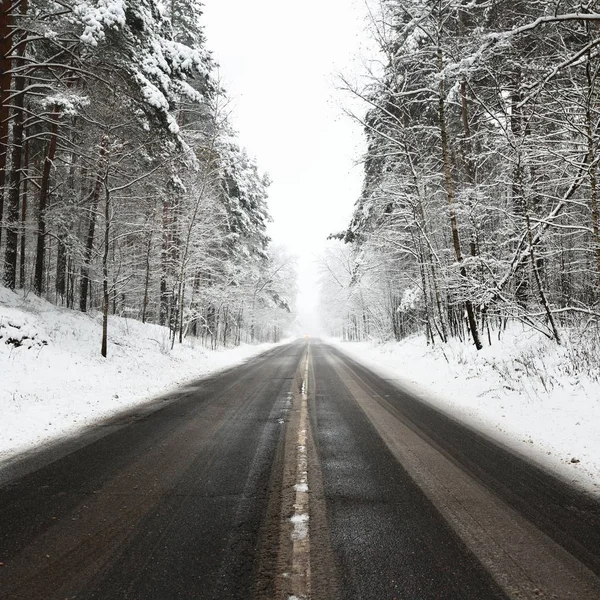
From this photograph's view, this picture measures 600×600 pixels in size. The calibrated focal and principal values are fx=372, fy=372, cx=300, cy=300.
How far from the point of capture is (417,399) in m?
8.91

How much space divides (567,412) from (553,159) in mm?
5773

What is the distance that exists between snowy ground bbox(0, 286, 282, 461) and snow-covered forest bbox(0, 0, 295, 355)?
113cm

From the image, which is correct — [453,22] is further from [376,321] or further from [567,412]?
[376,321]

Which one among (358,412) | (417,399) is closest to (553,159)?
(417,399)

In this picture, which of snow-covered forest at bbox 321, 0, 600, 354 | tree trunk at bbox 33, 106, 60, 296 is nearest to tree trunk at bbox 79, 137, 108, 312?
tree trunk at bbox 33, 106, 60, 296

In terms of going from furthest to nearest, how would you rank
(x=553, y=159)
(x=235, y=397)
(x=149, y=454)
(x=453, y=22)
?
(x=453, y=22) < (x=235, y=397) < (x=553, y=159) < (x=149, y=454)

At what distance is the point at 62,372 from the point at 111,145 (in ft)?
23.7

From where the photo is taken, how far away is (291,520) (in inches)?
121

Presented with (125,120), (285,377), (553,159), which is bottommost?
(285,377)

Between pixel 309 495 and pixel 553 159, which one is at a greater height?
pixel 553 159

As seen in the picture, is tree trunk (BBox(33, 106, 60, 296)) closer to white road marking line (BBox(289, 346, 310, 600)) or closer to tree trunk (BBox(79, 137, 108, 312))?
tree trunk (BBox(79, 137, 108, 312))

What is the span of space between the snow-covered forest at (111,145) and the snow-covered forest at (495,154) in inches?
261

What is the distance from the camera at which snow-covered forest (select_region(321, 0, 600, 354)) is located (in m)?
7.27

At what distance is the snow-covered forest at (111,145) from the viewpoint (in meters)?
10.1
